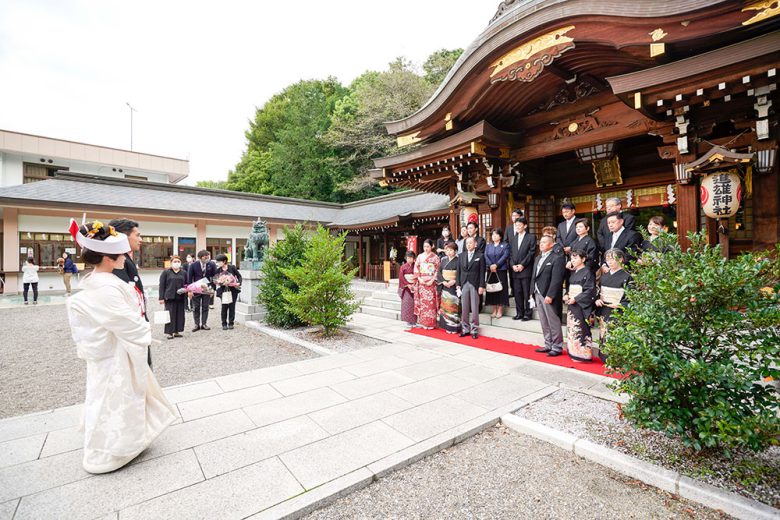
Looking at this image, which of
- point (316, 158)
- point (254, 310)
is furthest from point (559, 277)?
point (316, 158)

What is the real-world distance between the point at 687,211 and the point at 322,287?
5.65m

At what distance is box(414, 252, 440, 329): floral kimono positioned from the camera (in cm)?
672

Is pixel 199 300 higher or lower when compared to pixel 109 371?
lower

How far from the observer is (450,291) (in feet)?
20.8

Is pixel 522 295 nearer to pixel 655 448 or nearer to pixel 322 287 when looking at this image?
pixel 322 287

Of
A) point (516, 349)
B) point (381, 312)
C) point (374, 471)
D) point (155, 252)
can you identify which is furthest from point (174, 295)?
point (155, 252)

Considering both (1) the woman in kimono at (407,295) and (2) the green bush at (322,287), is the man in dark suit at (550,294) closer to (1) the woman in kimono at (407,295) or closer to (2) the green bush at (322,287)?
(1) the woman in kimono at (407,295)

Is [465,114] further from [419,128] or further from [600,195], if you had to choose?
[600,195]

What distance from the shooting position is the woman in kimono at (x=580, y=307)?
450cm

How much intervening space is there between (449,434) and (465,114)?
6393mm

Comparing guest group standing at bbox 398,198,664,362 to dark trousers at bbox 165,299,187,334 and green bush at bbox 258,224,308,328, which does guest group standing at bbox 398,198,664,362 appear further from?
dark trousers at bbox 165,299,187,334

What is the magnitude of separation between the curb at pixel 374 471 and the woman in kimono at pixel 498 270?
319 centimetres

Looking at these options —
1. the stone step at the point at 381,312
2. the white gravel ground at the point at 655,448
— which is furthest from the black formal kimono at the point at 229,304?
the white gravel ground at the point at 655,448

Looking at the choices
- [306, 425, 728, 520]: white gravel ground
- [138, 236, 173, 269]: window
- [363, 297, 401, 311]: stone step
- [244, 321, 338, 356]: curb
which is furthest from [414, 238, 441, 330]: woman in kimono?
[138, 236, 173, 269]: window
